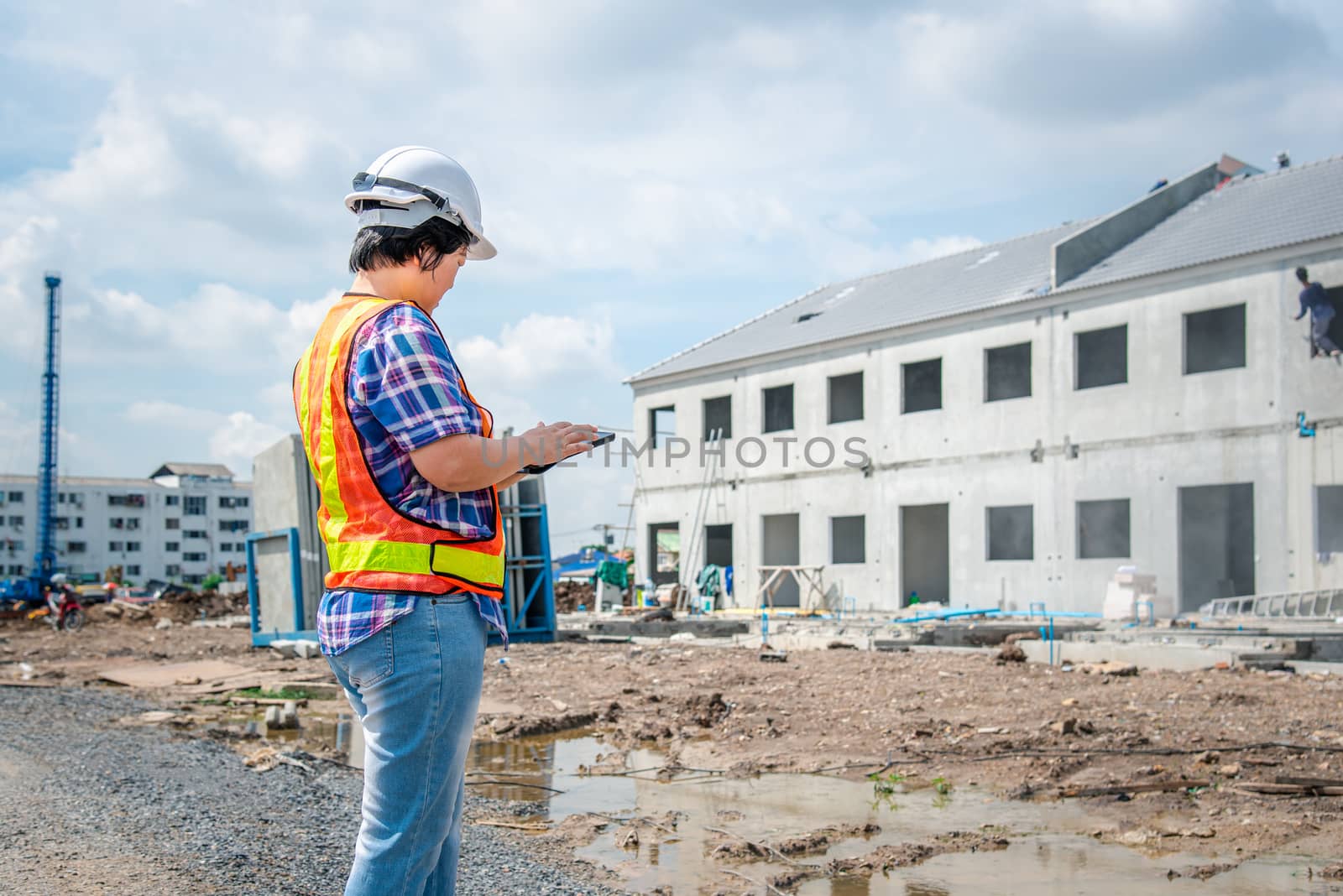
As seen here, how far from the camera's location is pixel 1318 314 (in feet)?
60.8

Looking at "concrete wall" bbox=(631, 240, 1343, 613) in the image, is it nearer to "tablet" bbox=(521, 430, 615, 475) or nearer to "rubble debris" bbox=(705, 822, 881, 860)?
"rubble debris" bbox=(705, 822, 881, 860)

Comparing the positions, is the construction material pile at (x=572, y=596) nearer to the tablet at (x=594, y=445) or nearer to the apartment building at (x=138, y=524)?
the tablet at (x=594, y=445)

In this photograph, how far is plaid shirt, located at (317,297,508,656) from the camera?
1997mm

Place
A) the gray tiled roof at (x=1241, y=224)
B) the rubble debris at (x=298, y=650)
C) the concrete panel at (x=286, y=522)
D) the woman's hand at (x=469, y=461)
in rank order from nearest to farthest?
the woman's hand at (x=469, y=461)
the rubble debris at (x=298, y=650)
the concrete panel at (x=286, y=522)
the gray tiled roof at (x=1241, y=224)

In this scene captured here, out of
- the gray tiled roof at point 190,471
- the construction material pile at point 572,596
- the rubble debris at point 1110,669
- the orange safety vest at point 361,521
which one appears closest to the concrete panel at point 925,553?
the construction material pile at point 572,596

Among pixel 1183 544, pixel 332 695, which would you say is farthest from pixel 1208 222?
pixel 332 695

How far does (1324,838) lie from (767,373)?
24.2 metres

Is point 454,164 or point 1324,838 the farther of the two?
point 1324,838

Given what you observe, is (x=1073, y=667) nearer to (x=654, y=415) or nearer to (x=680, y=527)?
(x=680, y=527)

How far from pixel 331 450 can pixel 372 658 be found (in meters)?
0.40

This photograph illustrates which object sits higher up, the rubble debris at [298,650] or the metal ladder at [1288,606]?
Result: the metal ladder at [1288,606]

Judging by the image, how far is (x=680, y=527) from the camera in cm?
3072

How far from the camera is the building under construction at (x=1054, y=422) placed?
19.1m

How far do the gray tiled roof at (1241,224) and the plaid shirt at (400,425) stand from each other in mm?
20395
